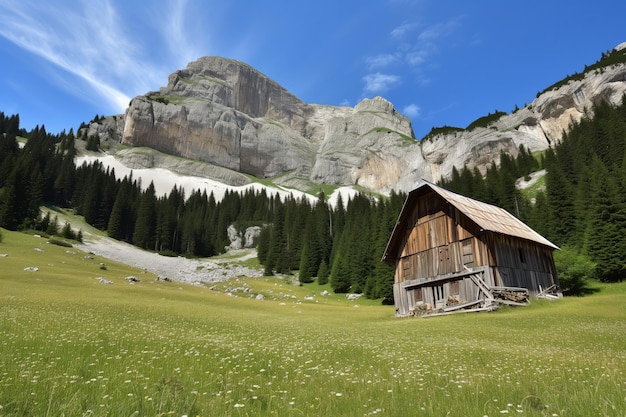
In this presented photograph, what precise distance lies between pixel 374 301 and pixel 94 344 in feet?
186

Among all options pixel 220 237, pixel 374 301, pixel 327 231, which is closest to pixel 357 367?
pixel 374 301

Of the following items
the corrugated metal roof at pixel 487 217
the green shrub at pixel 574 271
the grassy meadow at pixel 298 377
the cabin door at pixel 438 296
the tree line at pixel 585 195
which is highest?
the tree line at pixel 585 195

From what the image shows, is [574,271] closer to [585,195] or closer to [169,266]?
[585,195]

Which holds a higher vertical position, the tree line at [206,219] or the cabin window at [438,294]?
the tree line at [206,219]

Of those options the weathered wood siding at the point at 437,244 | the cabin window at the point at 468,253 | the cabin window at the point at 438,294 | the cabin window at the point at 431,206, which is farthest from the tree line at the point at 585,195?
the cabin window at the point at 431,206

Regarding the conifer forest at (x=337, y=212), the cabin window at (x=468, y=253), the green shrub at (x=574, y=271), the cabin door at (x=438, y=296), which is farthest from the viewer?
the conifer forest at (x=337, y=212)

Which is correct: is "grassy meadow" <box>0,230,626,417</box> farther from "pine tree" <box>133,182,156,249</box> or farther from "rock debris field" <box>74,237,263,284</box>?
"pine tree" <box>133,182,156,249</box>

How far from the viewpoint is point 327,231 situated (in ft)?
349

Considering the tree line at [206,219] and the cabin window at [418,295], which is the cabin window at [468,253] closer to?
the cabin window at [418,295]

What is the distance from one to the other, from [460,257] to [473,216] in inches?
193

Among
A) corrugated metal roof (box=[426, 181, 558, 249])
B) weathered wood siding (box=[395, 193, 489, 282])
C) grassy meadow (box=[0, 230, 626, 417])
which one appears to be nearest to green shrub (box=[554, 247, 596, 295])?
corrugated metal roof (box=[426, 181, 558, 249])

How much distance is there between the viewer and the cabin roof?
1346 inches

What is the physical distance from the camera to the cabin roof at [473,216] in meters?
34.2

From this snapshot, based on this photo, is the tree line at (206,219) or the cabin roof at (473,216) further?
the tree line at (206,219)
